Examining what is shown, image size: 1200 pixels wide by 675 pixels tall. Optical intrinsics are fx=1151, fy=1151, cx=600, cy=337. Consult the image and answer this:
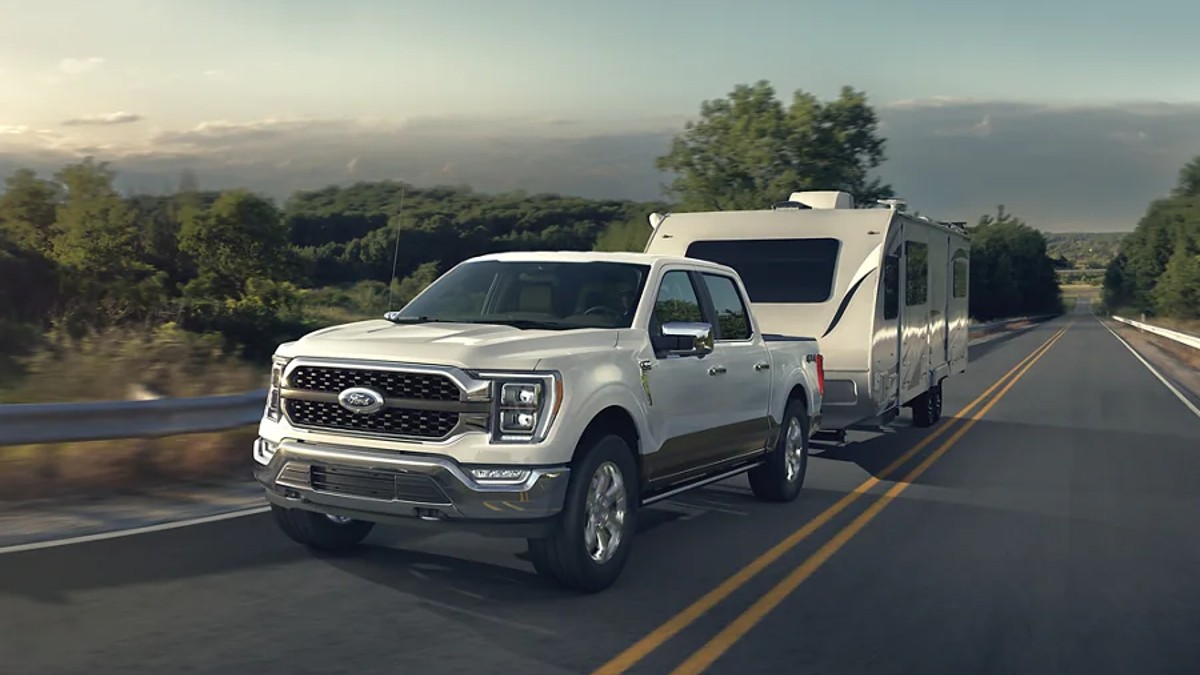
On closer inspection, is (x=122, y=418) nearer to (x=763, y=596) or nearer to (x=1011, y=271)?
(x=763, y=596)

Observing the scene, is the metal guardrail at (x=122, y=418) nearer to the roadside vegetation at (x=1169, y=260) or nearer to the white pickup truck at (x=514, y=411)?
the white pickup truck at (x=514, y=411)

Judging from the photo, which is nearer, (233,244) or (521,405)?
(521,405)

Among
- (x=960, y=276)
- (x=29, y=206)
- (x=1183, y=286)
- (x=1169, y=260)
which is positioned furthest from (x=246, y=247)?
(x=1169, y=260)

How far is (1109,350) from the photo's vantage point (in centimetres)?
4491

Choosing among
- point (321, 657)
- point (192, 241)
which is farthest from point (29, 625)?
point (192, 241)

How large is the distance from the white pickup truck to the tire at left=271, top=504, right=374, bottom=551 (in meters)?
0.01

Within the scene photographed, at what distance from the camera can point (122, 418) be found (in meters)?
9.07

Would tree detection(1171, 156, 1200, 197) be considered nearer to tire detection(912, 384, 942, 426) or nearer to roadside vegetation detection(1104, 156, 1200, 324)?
roadside vegetation detection(1104, 156, 1200, 324)

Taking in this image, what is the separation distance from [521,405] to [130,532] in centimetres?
333

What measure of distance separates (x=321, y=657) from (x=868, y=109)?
4023 centimetres

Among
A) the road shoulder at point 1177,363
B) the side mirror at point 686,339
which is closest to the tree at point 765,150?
the road shoulder at point 1177,363

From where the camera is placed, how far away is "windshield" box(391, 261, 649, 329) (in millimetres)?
7516

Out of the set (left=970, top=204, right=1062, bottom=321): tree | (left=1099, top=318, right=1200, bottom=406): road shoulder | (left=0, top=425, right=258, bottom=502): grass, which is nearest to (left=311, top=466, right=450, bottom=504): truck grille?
(left=0, top=425, right=258, bottom=502): grass

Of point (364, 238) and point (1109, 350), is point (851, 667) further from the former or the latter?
point (1109, 350)
